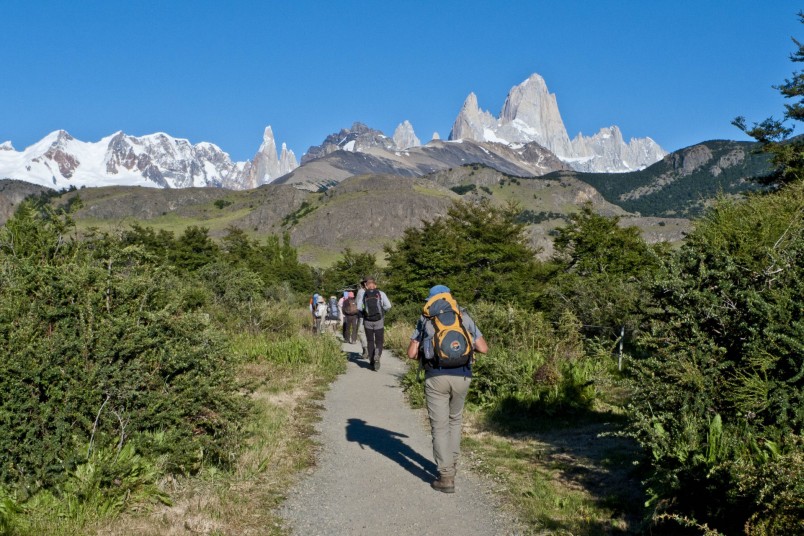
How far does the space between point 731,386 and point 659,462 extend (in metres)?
0.87

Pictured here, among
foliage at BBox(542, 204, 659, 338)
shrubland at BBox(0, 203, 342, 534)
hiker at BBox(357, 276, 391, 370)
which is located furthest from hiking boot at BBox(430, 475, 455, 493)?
foliage at BBox(542, 204, 659, 338)

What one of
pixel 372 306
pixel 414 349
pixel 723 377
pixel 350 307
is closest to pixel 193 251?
pixel 350 307

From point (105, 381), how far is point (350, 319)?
15251 mm

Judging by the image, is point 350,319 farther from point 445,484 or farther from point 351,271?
point 351,271

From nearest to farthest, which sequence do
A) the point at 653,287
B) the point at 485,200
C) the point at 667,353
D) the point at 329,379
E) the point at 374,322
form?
the point at 667,353, the point at 653,287, the point at 329,379, the point at 374,322, the point at 485,200

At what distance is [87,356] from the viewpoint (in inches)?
207

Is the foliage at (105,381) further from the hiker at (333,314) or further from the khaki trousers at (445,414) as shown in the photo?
the hiker at (333,314)

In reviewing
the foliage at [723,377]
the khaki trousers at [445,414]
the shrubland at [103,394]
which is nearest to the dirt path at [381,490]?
the khaki trousers at [445,414]

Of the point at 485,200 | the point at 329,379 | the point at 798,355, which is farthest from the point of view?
the point at 485,200

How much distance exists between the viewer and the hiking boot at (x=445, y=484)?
6332mm

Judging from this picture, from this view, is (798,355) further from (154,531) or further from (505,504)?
(154,531)

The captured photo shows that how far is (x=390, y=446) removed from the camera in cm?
832

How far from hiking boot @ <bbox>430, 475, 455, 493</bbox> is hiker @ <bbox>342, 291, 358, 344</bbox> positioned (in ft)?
41.8

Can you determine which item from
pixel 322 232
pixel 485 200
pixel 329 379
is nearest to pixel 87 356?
pixel 329 379
